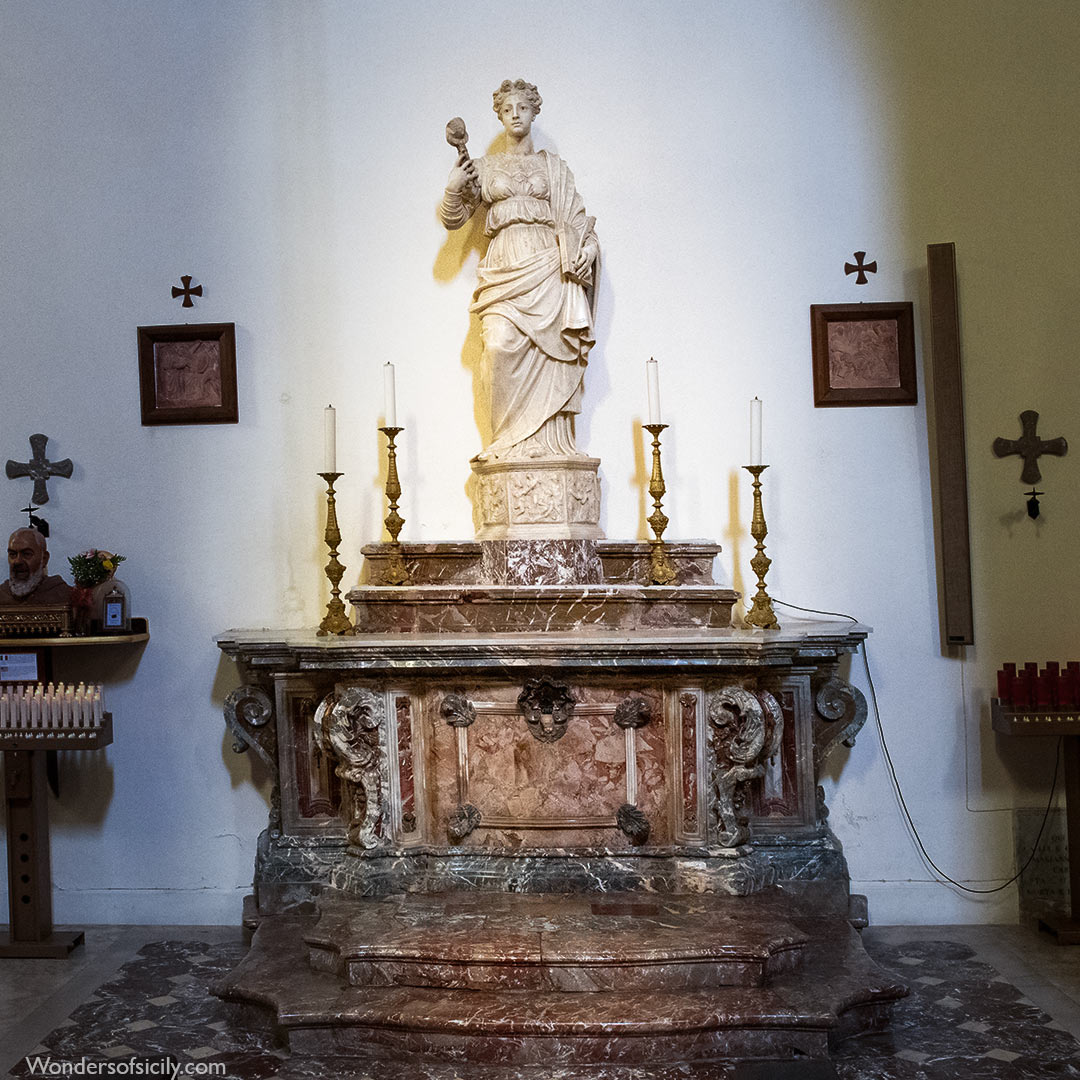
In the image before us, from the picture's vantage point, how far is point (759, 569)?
4918mm

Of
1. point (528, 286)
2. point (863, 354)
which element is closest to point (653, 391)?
point (528, 286)

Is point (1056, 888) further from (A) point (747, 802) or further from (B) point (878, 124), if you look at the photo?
(B) point (878, 124)

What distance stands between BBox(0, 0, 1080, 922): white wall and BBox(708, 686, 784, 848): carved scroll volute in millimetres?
841

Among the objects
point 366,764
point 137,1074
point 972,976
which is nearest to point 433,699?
point 366,764

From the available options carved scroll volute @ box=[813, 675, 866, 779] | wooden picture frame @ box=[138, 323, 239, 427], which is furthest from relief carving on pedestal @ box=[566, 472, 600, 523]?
wooden picture frame @ box=[138, 323, 239, 427]

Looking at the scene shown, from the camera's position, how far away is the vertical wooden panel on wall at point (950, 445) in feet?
16.9

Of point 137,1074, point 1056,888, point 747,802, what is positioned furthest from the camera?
point 1056,888

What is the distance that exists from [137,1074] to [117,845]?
1.94 metres

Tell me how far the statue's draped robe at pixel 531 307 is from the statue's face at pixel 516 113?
118 mm

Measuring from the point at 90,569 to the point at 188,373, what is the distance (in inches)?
38.5

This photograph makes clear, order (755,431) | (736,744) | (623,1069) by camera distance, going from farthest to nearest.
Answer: (755,431)
(736,744)
(623,1069)

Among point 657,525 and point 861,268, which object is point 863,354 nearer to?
point 861,268

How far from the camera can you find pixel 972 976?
4.43m

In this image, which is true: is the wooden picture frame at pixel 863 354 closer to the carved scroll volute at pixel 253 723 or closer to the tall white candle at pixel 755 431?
the tall white candle at pixel 755 431
